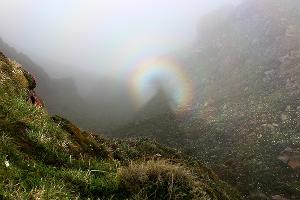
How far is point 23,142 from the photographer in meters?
10.3

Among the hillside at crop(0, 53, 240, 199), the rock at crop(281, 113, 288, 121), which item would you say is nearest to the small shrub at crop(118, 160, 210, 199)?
the hillside at crop(0, 53, 240, 199)

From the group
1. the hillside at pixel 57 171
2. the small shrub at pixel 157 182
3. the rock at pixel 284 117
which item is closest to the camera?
the hillside at pixel 57 171

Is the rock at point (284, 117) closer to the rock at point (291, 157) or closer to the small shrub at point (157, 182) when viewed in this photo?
the rock at point (291, 157)

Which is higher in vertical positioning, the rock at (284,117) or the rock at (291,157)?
the rock at (284,117)

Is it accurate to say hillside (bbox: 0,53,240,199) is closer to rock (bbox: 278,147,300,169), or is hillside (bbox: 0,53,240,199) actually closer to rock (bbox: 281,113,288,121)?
rock (bbox: 278,147,300,169)

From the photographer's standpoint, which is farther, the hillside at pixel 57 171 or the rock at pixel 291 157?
the rock at pixel 291 157

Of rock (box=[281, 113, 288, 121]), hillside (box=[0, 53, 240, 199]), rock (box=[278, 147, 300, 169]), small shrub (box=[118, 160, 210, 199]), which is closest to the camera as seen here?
hillside (box=[0, 53, 240, 199])

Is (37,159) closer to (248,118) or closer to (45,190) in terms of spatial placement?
(45,190)

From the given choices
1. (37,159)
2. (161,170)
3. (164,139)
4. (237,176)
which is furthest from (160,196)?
(164,139)

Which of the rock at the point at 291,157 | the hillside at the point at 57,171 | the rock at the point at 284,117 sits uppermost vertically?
the rock at the point at 284,117

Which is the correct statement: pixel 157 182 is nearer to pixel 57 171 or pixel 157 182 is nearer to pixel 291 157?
pixel 57 171

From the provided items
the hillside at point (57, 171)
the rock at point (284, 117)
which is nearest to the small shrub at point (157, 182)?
the hillside at point (57, 171)

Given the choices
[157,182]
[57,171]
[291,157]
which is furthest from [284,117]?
[57,171]

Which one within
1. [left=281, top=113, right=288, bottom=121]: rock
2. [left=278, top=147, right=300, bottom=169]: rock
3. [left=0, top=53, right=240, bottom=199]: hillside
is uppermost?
[left=281, top=113, right=288, bottom=121]: rock
